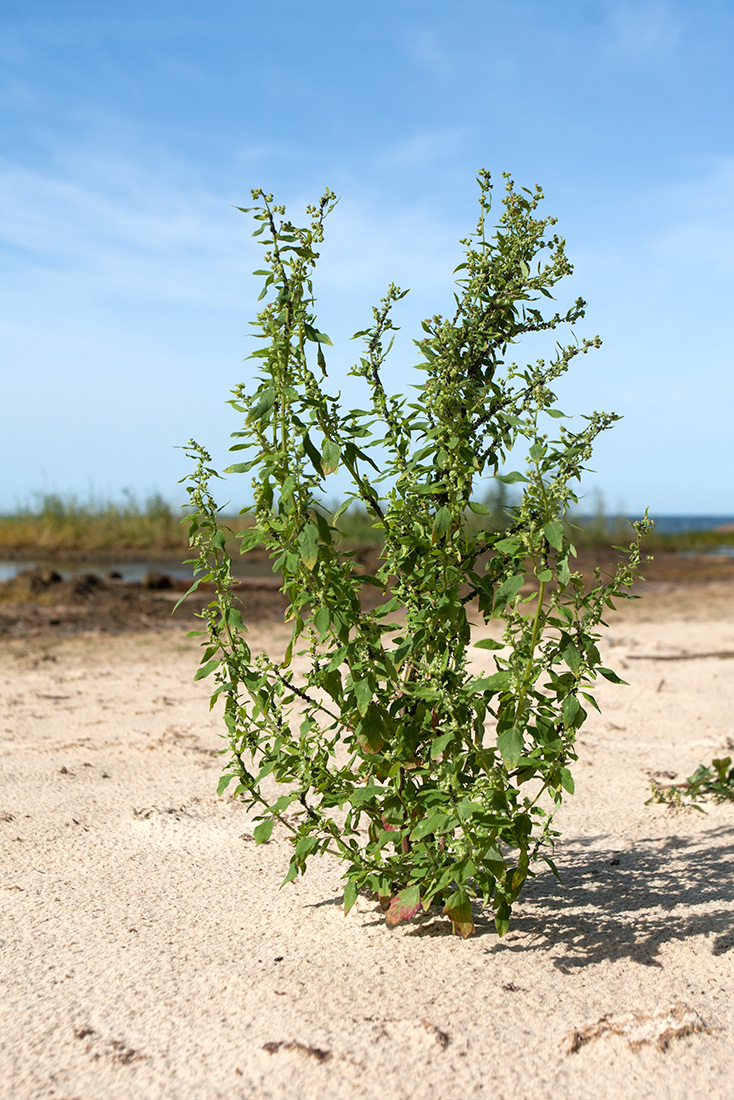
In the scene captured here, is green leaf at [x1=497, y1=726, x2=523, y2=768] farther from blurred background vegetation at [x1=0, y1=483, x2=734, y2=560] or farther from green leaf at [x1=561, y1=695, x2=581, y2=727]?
blurred background vegetation at [x1=0, y1=483, x2=734, y2=560]

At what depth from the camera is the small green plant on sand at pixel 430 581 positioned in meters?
2.07

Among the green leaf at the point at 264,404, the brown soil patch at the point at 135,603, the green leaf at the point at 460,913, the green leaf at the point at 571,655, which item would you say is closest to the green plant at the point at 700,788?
the green leaf at the point at 460,913

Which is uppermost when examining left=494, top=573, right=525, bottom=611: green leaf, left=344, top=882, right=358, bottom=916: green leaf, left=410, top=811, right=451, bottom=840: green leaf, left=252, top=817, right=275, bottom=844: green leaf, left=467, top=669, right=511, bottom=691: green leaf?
left=494, top=573, right=525, bottom=611: green leaf

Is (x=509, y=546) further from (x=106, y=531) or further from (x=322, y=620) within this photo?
(x=106, y=531)

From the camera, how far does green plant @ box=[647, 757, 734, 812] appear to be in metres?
3.37

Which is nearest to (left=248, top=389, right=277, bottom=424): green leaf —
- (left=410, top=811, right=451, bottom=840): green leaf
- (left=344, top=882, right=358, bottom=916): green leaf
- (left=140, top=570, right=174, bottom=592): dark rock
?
(left=410, top=811, right=451, bottom=840): green leaf

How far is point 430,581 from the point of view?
2217 mm

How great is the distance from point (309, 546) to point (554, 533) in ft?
1.81

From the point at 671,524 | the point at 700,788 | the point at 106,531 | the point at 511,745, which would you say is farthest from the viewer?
the point at 671,524

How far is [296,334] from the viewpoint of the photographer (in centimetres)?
208

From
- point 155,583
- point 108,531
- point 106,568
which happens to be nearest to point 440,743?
point 155,583

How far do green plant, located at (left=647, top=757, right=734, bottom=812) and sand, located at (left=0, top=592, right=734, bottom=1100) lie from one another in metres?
0.07

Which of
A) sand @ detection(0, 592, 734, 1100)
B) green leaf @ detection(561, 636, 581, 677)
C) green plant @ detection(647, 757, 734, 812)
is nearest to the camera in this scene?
sand @ detection(0, 592, 734, 1100)

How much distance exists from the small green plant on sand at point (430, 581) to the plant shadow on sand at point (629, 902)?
29cm
